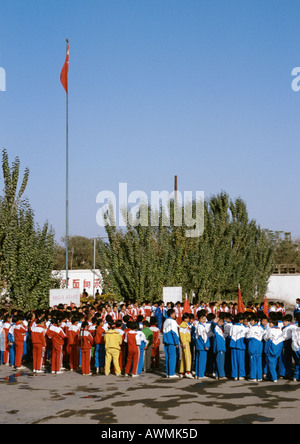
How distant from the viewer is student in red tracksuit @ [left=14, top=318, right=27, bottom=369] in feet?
50.4

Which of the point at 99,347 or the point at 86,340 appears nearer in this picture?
the point at 86,340

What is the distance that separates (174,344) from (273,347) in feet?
7.95

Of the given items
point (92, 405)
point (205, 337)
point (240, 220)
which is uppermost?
point (240, 220)

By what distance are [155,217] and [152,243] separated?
1.98 meters

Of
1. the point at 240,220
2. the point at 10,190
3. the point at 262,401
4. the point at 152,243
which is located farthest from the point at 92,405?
the point at 240,220

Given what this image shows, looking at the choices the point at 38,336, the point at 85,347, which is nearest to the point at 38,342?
the point at 38,336

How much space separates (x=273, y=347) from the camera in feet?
41.6

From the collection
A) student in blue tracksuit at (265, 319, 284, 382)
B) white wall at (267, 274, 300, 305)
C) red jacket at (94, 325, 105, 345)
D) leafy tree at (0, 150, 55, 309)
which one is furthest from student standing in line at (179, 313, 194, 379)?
white wall at (267, 274, 300, 305)

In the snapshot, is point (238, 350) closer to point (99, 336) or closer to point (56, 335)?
point (99, 336)

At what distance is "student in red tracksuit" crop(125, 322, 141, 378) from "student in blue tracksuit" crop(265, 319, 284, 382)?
319cm

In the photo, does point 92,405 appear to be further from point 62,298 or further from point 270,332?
point 62,298

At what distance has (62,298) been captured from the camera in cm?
2130

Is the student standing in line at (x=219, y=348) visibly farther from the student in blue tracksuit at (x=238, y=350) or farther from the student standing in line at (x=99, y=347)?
the student standing in line at (x=99, y=347)
